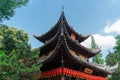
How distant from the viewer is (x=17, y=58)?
13.8 m

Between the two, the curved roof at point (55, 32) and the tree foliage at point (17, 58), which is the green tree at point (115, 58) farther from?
the tree foliage at point (17, 58)

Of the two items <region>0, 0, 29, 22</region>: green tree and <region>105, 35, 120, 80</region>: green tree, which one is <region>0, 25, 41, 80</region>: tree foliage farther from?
<region>105, 35, 120, 80</region>: green tree

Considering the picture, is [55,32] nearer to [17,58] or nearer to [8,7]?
[8,7]

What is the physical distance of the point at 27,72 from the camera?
13156 millimetres

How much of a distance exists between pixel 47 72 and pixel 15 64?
183 inches

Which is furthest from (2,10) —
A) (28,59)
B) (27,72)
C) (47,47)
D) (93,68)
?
(93,68)

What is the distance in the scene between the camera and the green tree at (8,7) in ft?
60.3

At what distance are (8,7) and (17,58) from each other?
21.9 ft

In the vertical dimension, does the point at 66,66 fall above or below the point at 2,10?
below

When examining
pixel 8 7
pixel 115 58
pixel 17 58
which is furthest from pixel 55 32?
pixel 115 58

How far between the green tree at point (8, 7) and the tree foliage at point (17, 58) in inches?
39.7

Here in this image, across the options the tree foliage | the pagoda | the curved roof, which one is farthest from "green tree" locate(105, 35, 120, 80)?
the tree foliage

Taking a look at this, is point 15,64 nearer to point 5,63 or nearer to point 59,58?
point 5,63

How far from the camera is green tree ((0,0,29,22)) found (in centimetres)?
1837
